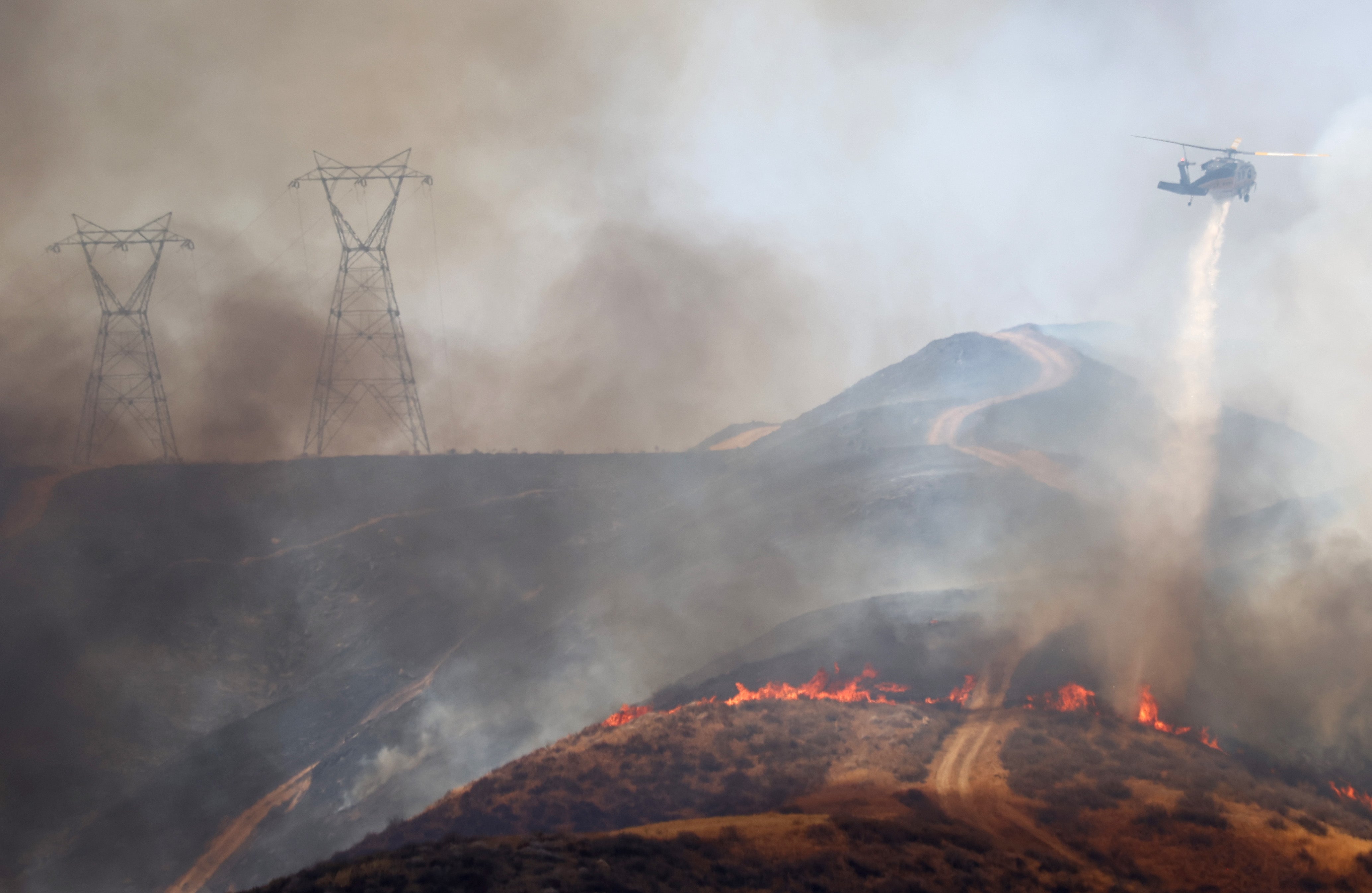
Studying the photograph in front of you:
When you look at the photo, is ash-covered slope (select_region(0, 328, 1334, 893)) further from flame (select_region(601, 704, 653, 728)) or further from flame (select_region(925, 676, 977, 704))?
flame (select_region(925, 676, 977, 704))

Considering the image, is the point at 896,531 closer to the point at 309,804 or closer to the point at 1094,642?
the point at 1094,642

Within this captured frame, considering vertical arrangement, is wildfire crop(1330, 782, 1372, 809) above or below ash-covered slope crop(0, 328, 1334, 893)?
below

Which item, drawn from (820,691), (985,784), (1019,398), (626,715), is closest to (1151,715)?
(985,784)

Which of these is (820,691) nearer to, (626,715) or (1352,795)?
(626,715)

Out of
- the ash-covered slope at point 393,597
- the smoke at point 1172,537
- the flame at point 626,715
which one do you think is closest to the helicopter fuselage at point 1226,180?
the smoke at point 1172,537

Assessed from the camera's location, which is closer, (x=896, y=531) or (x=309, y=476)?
(x=896, y=531)

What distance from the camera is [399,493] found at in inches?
2788

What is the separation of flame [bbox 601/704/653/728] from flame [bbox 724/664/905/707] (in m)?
5.05

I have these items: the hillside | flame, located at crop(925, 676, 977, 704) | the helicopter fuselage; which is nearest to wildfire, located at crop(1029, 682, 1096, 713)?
the hillside

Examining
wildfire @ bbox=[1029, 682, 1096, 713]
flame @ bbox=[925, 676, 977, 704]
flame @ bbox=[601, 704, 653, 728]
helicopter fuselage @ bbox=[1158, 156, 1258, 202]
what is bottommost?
wildfire @ bbox=[1029, 682, 1096, 713]

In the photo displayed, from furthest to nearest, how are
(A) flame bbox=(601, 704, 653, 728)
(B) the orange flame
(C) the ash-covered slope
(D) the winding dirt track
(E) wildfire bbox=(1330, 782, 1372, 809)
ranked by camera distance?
(C) the ash-covered slope, (A) flame bbox=(601, 704, 653, 728), (B) the orange flame, (E) wildfire bbox=(1330, 782, 1372, 809), (D) the winding dirt track

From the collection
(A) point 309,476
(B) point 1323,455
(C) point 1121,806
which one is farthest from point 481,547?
(B) point 1323,455

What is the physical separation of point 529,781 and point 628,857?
14868mm

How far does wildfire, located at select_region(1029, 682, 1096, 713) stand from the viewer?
42875 millimetres
